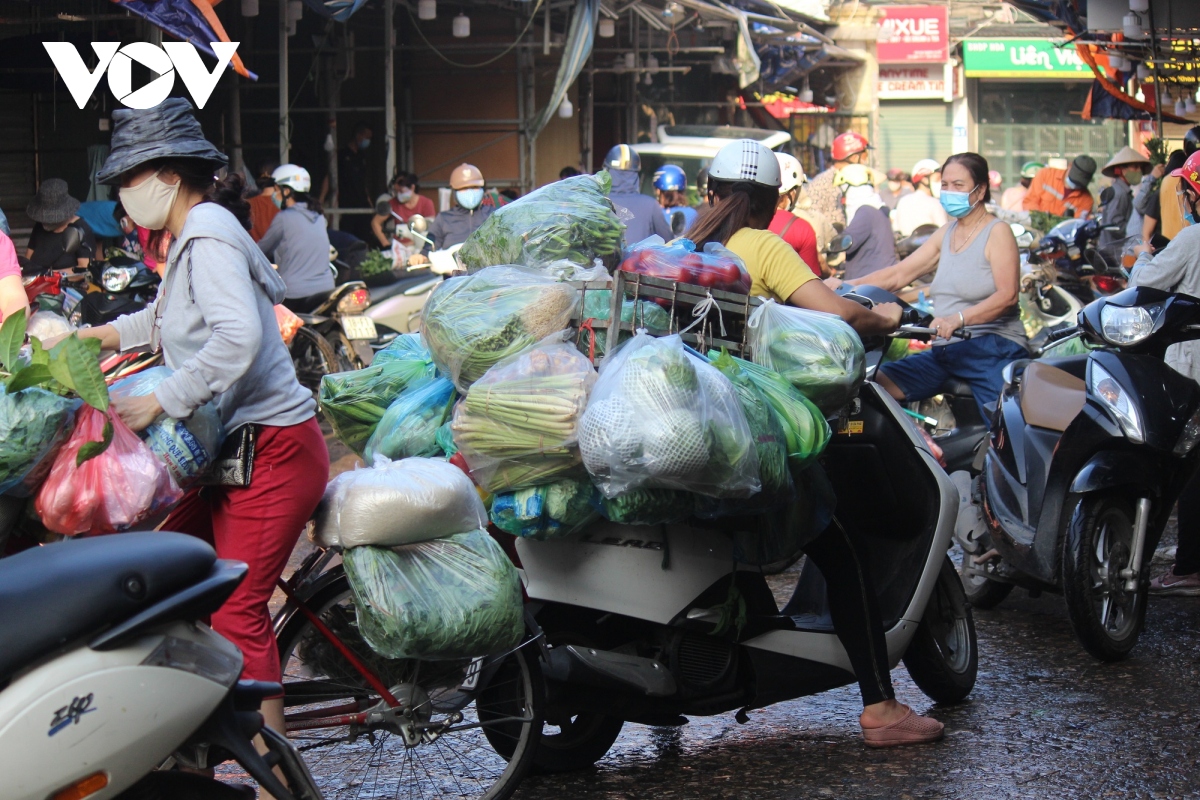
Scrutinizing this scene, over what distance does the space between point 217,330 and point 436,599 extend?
0.79 metres

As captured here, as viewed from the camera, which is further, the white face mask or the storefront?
the storefront

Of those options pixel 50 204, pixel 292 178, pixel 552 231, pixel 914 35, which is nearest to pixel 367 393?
pixel 552 231

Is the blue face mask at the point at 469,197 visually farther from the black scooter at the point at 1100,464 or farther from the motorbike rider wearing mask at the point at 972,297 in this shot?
the black scooter at the point at 1100,464

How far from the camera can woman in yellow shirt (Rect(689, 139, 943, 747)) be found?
165 inches

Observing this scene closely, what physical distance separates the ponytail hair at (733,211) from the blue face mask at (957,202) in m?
1.83

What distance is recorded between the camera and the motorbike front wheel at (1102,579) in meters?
5.01

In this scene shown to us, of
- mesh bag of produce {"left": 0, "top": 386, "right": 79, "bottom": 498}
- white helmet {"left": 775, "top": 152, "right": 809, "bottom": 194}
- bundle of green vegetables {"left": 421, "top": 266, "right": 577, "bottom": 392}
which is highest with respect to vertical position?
white helmet {"left": 775, "top": 152, "right": 809, "bottom": 194}

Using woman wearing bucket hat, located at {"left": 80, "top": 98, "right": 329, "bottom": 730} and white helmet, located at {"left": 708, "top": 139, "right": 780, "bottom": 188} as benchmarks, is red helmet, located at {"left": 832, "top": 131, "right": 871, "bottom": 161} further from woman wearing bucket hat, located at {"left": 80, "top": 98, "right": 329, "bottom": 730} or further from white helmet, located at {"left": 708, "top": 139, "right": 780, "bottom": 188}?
woman wearing bucket hat, located at {"left": 80, "top": 98, "right": 329, "bottom": 730}

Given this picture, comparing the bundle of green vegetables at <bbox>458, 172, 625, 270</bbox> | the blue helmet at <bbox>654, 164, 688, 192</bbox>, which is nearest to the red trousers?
the bundle of green vegetables at <bbox>458, 172, 625, 270</bbox>

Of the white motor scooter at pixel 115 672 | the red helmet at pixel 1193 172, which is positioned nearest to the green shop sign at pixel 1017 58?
the red helmet at pixel 1193 172

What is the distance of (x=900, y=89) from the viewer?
39188 mm

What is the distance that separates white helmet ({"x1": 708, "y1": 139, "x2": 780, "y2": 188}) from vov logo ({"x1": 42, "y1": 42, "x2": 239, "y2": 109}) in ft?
24.7

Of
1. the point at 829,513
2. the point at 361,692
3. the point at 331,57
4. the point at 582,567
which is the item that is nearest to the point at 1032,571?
the point at 829,513

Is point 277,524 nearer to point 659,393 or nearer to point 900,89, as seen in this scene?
point 659,393
